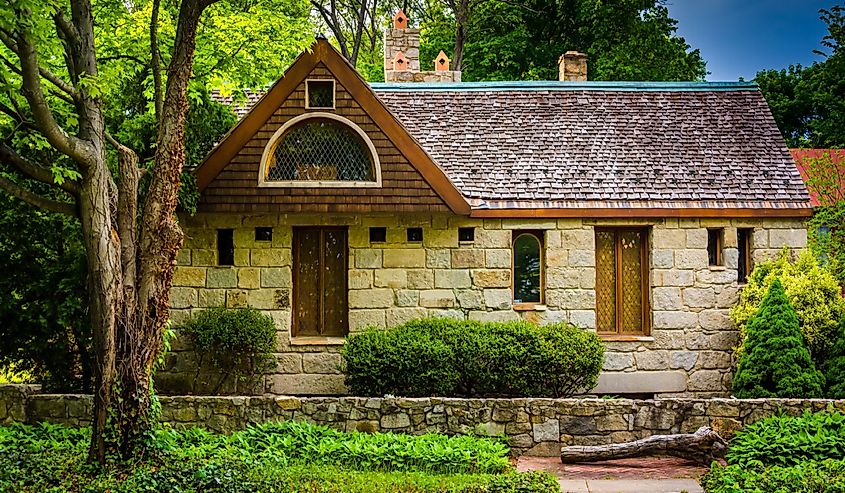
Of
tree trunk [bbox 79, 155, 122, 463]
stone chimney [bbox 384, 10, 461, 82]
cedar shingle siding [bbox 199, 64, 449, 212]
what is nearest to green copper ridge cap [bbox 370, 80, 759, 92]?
stone chimney [bbox 384, 10, 461, 82]

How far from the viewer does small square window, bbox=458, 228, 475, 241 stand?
1365 centimetres

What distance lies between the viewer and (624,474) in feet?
31.4

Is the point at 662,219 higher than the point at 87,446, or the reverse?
the point at 662,219

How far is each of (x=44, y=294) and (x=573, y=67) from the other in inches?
460

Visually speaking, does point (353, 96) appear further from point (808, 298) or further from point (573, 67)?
point (808, 298)

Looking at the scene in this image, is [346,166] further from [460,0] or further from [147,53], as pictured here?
[460,0]

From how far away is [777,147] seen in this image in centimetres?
1495

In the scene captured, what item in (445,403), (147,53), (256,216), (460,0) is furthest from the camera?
(460,0)

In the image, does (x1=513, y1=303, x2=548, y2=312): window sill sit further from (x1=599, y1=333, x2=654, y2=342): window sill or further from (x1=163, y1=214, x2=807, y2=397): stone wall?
(x1=599, y1=333, x2=654, y2=342): window sill

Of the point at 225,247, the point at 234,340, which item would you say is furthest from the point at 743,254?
the point at 225,247

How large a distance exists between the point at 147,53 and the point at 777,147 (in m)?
10.8

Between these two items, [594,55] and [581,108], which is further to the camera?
[594,55]

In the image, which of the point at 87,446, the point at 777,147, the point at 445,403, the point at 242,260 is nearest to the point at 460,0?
the point at 777,147

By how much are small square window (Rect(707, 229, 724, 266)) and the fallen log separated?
4.56m
